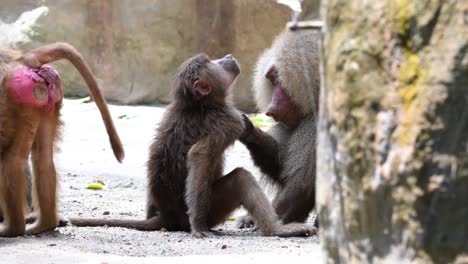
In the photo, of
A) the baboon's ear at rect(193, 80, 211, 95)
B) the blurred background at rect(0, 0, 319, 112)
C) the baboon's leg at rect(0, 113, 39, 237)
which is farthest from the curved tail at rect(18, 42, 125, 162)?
the blurred background at rect(0, 0, 319, 112)

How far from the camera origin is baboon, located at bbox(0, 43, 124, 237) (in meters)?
3.98

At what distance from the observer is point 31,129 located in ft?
13.2

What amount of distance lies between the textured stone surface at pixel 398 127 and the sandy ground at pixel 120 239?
1.78 m

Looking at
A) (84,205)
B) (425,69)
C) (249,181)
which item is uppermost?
(425,69)

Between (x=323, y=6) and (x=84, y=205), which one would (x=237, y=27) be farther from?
(x=323, y=6)

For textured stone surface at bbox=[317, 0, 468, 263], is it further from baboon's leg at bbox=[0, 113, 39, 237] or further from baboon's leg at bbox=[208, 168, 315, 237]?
baboon's leg at bbox=[208, 168, 315, 237]

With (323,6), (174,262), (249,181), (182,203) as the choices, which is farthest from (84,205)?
(323,6)

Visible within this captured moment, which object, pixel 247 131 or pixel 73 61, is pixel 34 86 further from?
pixel 247 131

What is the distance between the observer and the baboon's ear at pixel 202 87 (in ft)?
15.2

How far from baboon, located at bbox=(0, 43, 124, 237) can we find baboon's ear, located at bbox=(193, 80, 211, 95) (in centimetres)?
58

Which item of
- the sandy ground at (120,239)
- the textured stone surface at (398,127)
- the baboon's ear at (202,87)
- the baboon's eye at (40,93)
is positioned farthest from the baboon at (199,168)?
the textured stone surface at (398,127)

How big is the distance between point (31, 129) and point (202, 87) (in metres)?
0.99

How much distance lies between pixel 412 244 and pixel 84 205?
4131 millimetres

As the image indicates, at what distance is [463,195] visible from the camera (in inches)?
64.8
